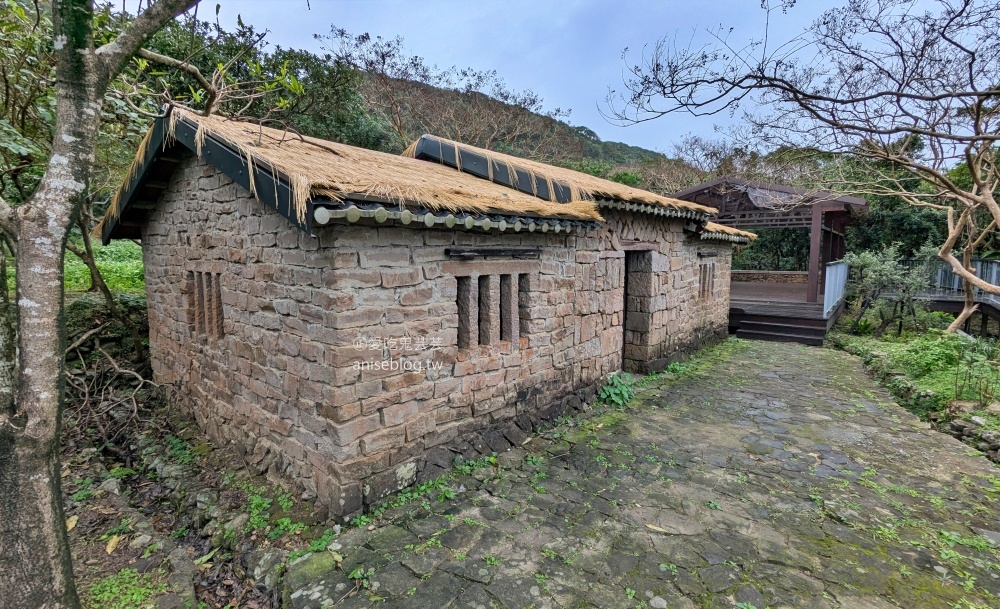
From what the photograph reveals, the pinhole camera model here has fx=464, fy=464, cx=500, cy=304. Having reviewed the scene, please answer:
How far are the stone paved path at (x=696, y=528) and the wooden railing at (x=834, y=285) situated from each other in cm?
613

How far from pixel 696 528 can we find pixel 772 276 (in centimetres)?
1947

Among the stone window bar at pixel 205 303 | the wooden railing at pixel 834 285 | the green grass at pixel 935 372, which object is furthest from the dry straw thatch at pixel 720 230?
the stone window bar at pixel 205 303

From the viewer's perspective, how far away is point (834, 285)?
37.3ft

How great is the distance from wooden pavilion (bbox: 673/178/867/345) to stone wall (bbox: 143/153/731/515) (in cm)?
634

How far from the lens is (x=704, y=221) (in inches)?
333

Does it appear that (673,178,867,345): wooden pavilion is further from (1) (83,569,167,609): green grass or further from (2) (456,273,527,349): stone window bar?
(1) (83,569,167,609): green grass

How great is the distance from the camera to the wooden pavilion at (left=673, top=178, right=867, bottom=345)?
1110 centimetres

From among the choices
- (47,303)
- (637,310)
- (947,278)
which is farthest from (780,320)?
(47,303)

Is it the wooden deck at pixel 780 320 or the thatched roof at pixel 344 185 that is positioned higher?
the thatched roof at pixel 344 185

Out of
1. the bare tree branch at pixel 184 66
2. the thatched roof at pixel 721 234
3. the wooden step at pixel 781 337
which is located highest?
the bare tree branch at pixel 184 66

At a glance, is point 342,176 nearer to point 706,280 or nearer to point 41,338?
point 41,338

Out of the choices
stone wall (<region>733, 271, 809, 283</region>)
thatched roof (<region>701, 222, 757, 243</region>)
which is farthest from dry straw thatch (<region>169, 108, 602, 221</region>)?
stone wall (<region>733, 271, 809, 283</region>)

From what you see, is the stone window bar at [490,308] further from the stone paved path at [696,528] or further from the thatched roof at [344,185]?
the stone paved path at [696,528]

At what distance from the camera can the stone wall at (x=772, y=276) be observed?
19.3 metres
